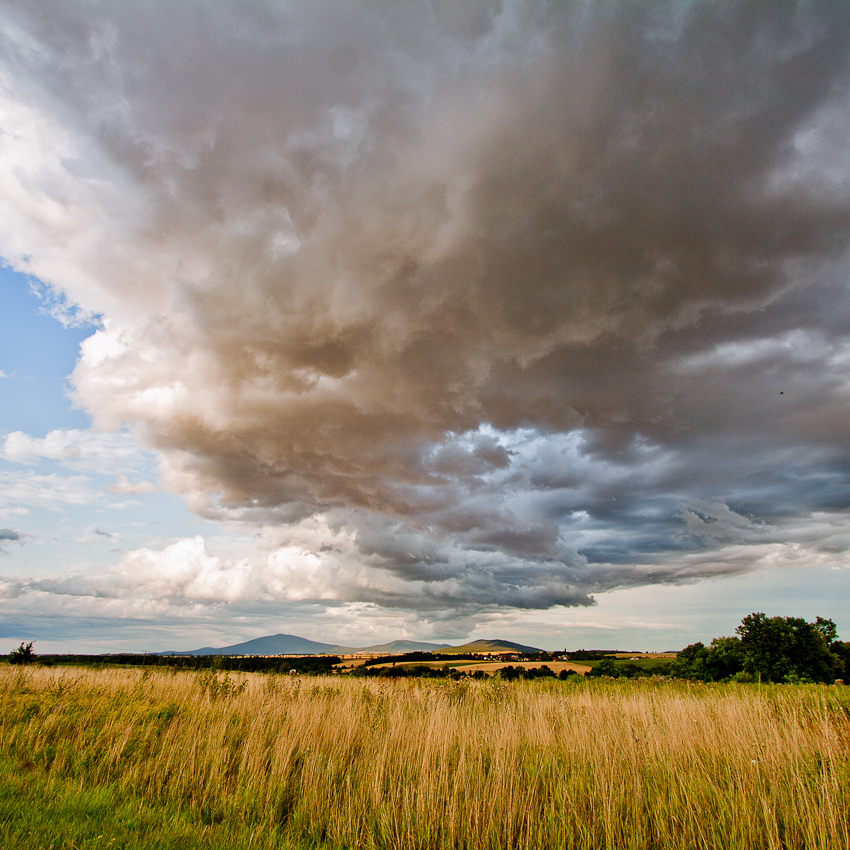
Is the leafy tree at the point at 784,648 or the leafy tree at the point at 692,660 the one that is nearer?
the leafy tree at the point at 784,648

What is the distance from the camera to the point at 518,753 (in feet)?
24.2

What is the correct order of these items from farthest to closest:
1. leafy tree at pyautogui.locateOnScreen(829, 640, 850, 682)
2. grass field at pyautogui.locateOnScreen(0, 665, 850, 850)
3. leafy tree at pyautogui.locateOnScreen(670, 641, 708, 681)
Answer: leafy tree at pyautogui.locateOnScreen(829, 640, 850, 682) → leafy tree at pyautogui.locateOnScreen(670, 641, 708, 681) → grass field at pyautogui.locateOnScreen(0, 665, 850, 850)

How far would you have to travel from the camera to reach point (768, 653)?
1870 inches

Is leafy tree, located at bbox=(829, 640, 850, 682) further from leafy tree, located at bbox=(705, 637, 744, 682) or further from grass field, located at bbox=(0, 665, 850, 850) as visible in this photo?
grass field, located at bbox=(0, 665, 850, 850)

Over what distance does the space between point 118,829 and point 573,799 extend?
4896 millimetres

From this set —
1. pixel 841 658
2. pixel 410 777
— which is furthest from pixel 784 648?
pixel 410 777

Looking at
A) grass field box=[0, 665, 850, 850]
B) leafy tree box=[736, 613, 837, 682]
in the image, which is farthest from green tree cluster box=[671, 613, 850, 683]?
grass field box=[0, 665, 850, 850]

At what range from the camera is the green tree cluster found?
152 feet

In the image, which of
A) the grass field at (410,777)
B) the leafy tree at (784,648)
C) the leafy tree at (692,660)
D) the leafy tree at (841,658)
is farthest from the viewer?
the leafy tree at (841,658)

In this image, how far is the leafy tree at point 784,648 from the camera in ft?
152

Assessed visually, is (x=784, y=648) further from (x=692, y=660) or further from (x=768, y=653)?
(x=692, y=660)

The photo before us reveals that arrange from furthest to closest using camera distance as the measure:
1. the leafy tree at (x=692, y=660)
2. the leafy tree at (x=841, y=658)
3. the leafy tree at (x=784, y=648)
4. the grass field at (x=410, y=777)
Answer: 1. the leafy tree at (x=841, y=658)
2. the leafy tree at (x=692, y=660)
3. the leafy tree at (x=784, y=648)
4. the grass field at (x=410, y=777)

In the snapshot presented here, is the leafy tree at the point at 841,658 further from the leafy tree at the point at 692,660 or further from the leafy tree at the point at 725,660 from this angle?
the leafy tree at the point at 692,660

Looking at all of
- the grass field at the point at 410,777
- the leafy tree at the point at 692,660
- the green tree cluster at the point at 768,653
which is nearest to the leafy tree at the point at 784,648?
the green tree cluster at the point at 768,653
